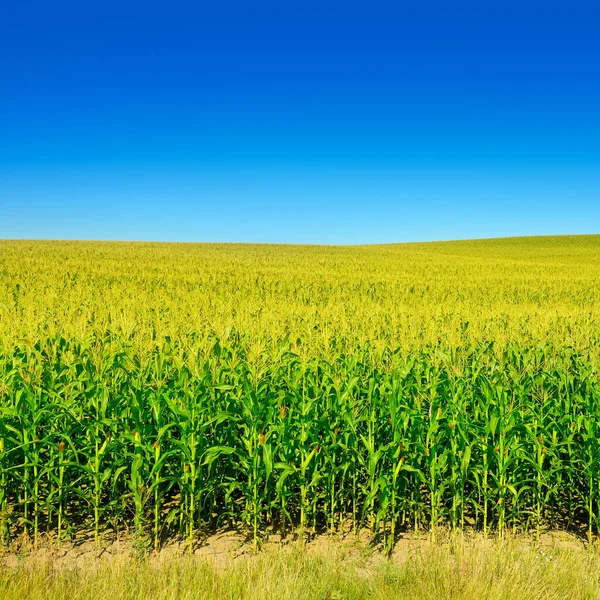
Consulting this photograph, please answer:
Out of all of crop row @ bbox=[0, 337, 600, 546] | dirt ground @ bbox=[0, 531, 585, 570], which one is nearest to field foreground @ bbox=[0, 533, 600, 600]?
dirt ground @ bbox=[0, 531, 585, 570]

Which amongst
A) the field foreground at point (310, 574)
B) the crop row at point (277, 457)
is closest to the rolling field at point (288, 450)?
the crop row at point (277, 457)

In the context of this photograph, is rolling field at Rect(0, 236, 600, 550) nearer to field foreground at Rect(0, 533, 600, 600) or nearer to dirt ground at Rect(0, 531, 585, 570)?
dirt ground at Rect(0, 531, 585, 570)

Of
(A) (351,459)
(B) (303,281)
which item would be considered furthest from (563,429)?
(B) (303,281)

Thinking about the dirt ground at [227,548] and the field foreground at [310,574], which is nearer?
the field foreground at [310,574]

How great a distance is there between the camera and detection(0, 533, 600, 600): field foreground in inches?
118

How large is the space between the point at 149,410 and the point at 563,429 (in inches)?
144

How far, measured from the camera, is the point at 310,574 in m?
3.20

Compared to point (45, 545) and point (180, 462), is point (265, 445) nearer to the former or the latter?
point (180, 462)

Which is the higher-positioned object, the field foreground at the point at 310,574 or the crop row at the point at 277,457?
the crop row at the point at 277,457

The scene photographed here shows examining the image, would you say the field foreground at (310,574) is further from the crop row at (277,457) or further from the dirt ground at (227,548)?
the crop row at (277,457)

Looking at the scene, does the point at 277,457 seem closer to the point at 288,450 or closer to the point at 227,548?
the point at 288,450

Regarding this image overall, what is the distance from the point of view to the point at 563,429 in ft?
14.5

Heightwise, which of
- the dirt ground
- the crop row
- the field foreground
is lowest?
the dirt ground

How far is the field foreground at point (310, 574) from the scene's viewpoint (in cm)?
301
